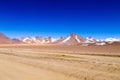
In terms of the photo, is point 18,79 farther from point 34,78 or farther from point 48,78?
point 48,78

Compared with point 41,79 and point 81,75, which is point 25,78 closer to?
point 41,79

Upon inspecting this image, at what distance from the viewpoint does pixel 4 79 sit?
47.5 feet

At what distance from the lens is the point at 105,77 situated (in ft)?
46.3

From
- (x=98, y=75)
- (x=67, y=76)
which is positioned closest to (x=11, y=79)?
(x=67, y=76)

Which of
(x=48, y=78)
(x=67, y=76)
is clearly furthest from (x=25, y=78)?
(x=67, y=76)

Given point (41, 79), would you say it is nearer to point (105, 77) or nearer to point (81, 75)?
point (81, 75)

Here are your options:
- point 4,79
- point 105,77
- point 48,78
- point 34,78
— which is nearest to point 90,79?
point 105,77

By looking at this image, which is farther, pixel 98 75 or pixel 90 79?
pixel 98 75

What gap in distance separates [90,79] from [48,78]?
2734 millimetres

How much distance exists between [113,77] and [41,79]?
4.56m

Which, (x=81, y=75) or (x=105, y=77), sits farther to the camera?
(x=81, y=75)

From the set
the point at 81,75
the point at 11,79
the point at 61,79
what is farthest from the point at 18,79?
the point at 81,75

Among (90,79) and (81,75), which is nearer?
(90,79)

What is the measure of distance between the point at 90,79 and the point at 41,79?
10.2ft
